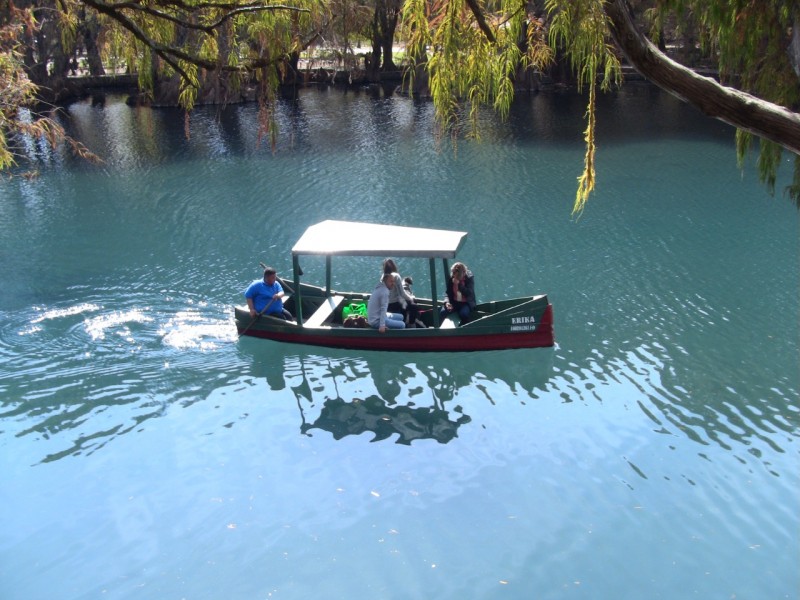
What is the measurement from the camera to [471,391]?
12875 millimetres

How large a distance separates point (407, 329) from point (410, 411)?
5.74ft

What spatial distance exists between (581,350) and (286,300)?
5.33m

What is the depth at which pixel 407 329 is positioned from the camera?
13609 millimetres

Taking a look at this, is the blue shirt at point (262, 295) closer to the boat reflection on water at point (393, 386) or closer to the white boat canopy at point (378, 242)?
the boat reflection on water at point (393, 386)

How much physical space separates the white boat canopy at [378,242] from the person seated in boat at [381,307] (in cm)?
52

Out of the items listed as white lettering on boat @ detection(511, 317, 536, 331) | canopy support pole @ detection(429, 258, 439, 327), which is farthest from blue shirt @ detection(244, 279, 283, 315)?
white lettering on boat @ detection(511, 317, 536, 331)

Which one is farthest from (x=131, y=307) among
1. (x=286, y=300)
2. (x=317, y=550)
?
(x=317, y=550)

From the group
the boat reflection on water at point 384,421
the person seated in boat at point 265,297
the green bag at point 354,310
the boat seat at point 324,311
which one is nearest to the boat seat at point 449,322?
the green bag at point 354,310

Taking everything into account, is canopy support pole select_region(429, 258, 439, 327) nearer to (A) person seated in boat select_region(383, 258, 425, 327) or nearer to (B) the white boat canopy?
(B) the white boat canopy

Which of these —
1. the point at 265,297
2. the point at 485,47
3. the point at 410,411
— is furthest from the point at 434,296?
the point at 485,47

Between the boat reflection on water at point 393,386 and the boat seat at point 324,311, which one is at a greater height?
the boat seat at point 324,311

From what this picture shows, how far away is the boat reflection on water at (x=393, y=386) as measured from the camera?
12.0m

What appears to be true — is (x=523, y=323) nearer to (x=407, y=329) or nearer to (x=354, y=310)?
(x=407, y=329)

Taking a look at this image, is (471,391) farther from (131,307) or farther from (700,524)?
(131,307)
